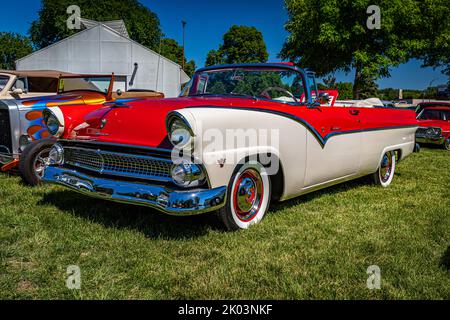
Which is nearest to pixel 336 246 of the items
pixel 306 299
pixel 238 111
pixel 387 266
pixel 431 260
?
pixel 387 266

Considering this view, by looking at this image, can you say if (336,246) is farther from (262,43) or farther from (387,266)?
(262,43)

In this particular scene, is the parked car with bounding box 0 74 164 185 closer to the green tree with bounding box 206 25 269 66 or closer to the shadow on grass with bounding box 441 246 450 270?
the shadow on grass with bounding box 441 246 450 270

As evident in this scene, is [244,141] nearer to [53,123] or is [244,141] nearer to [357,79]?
[53,123]

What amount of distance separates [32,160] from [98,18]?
40387 mm

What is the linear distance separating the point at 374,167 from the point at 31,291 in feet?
13.4

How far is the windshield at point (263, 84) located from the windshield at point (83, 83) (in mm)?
3062

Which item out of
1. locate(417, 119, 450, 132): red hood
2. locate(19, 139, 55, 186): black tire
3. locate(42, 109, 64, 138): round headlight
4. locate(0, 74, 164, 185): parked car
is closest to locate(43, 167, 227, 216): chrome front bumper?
locate(42, 109, 64, 138): round headlight

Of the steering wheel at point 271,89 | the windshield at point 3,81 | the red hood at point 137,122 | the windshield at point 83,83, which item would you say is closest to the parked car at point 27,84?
the windshield at point 3,81

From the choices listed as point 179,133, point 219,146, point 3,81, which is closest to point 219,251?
point 219,146

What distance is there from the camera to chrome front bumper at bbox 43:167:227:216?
2738 mm

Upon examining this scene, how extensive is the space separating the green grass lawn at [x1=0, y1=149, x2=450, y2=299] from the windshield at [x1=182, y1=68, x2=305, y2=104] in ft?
3.64

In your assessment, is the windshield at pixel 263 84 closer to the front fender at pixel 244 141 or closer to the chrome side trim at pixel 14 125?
the front fender at pixel 244 141

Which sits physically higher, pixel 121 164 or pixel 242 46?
pixel 242 46

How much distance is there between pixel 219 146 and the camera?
2867 millimetres
